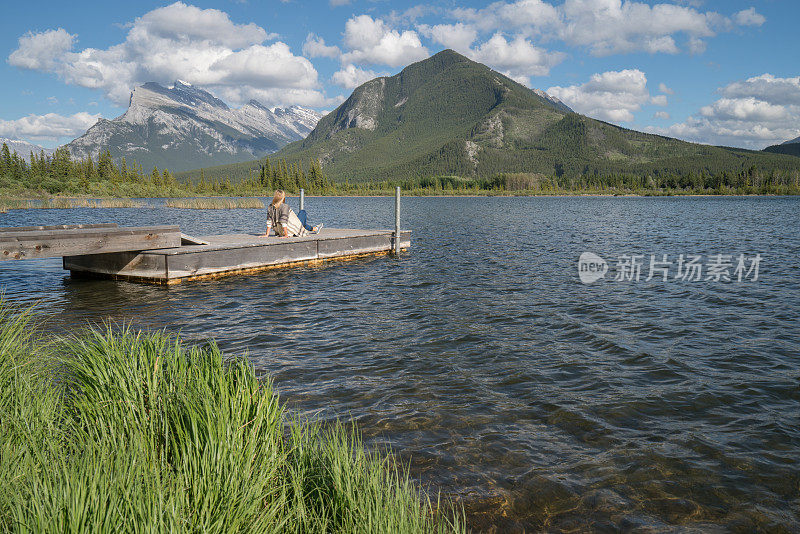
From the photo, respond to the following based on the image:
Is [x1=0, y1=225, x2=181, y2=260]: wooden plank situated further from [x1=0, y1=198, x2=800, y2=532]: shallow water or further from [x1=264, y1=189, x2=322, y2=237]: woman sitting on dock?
[x1=264, y1=189, x2=322, y2=237]: woman sitting on dock

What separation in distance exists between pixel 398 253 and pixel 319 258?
185 inches

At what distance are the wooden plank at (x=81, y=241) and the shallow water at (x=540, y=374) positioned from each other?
1289 mm

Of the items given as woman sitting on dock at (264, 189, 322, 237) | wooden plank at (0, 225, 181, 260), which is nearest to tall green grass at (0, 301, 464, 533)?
wooden plank at (0, 225, 181, 260)

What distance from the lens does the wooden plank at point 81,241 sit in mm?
12109

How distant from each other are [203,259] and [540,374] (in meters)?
11.3

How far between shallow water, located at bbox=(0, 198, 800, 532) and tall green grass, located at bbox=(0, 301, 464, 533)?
4.44ft

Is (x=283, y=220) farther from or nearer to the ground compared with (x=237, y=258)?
farther from the ground

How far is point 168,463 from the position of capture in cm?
366

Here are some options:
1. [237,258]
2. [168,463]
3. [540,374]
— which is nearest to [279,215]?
[237,258]

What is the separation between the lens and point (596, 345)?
383 inches

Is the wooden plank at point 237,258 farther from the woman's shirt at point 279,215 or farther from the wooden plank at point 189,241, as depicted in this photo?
the woman's shirt at point 279,215

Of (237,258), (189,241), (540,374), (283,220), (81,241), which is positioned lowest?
(540,374)

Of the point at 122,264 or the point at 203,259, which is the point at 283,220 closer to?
the point at 203,259

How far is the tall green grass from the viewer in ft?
8.86
